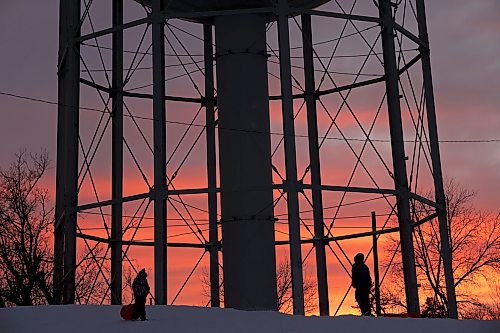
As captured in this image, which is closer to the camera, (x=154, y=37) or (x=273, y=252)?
(x=154, y=37)

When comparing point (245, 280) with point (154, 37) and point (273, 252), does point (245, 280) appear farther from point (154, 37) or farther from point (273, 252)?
point (154, 37)

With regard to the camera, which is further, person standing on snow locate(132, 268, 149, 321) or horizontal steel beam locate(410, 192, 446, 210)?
horizontal steel beam locate(410, 192, 446, 210)

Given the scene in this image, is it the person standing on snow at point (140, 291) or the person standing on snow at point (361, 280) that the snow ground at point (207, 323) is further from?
the person standing on snow at point (361, 280)

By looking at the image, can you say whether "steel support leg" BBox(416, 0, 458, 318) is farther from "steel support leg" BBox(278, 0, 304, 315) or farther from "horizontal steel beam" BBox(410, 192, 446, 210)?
"steel support leg" BBox(278, 0, 304, 315)

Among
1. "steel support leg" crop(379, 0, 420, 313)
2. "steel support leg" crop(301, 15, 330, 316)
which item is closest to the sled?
"steel support leg" crop(379, 0, 420, 313)

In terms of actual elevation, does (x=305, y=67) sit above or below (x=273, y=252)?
above

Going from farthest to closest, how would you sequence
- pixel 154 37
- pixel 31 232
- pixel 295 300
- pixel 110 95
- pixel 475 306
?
pixel 475 306, pixel 31 232, pixel 110 95, pixel 154 37, pixel 295 300

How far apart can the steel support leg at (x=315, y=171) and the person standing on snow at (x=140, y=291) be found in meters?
11.8

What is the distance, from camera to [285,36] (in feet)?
70.9

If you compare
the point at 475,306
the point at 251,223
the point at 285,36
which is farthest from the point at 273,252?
the point at 475,306

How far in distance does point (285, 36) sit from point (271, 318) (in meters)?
7.52

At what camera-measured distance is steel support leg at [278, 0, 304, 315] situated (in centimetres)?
2048

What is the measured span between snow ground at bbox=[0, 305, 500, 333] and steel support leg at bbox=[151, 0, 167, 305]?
3.28m

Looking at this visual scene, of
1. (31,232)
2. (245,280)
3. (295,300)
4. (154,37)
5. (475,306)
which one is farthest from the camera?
(475,306)
